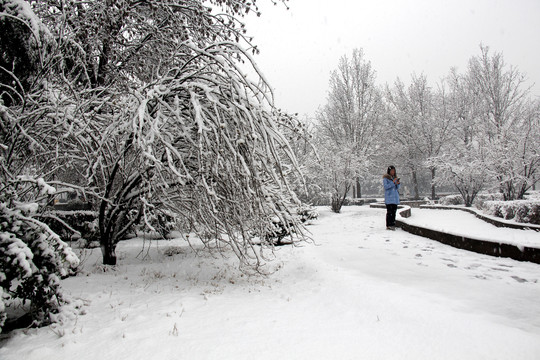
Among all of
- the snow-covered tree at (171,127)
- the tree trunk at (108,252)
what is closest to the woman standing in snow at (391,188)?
the snow-covered tree at (171,127)

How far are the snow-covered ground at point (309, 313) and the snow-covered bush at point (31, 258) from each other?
10.7 inches

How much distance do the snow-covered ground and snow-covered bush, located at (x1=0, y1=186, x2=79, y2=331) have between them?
0.89 feet

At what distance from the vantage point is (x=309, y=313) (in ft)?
Result: 10.2

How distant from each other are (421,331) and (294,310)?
1204 mm

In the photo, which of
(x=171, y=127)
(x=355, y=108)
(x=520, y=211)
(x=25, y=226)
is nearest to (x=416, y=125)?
(x=355, y=108)

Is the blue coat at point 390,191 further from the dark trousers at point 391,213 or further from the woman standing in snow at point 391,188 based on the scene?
the dark trousers at point 391,213

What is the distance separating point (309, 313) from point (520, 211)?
7284 millimetres

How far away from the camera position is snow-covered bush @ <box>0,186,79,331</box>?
97.1 inches

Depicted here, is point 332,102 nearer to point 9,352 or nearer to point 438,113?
point 438,113

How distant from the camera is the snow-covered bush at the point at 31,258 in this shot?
8.09 ft

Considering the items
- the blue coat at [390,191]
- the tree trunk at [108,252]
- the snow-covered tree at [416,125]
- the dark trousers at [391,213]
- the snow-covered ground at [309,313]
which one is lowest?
the snow-covered ground at [309,313]

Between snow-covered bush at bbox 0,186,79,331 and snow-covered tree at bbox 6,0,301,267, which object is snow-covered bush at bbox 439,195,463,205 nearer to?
snow-covered tree at bbox 6,0,301,267

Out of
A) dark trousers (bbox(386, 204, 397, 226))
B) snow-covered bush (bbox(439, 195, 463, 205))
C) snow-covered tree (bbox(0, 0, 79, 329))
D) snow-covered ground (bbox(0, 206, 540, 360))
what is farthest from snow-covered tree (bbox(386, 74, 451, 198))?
snow-covered tree (bbox(0, 0, 79, 329))

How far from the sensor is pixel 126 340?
2.55 m
